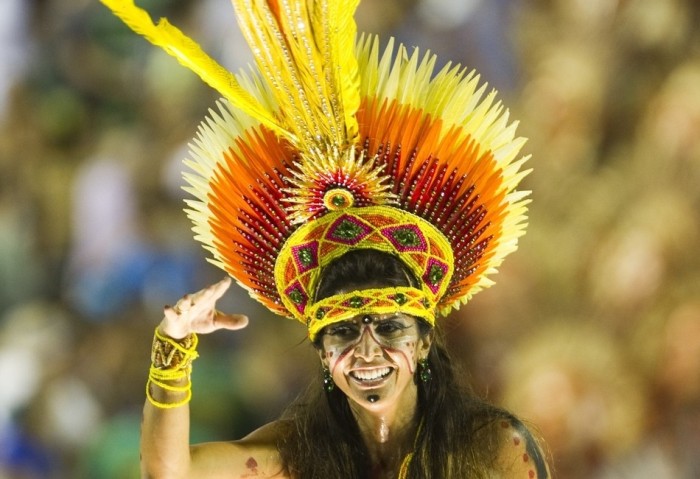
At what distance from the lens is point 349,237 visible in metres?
2.22

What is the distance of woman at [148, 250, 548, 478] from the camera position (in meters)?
2.16

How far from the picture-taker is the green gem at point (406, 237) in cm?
223

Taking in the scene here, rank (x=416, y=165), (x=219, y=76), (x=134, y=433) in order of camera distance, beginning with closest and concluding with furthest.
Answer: (x=219, y=76) → (x=416, y=165) → (x=134, y=433)

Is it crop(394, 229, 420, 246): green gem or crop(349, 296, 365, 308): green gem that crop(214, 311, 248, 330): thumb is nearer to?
crop(349, 296, 365, 308): green gem

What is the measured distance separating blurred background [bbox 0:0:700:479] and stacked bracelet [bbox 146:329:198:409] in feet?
4.47

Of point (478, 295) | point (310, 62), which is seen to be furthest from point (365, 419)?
point (478, 295)

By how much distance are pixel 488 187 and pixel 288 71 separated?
20.1 inches

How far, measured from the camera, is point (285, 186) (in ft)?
7.45

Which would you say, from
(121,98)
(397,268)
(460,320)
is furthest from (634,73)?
(397,268)

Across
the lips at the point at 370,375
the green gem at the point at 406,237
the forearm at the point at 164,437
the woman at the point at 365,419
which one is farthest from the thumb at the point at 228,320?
the green gem at the point at 406,237

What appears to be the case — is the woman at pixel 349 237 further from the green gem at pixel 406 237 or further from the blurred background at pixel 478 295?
the blurred background at pixel 478 295

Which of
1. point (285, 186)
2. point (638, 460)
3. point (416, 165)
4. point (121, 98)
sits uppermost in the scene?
point (416, 165)

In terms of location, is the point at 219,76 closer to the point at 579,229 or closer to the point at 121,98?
the point at 121,98

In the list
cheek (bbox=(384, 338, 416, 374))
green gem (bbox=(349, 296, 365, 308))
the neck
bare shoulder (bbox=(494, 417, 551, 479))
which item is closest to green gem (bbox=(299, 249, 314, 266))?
green gem (bbox=(349, 296, 365, 308))
